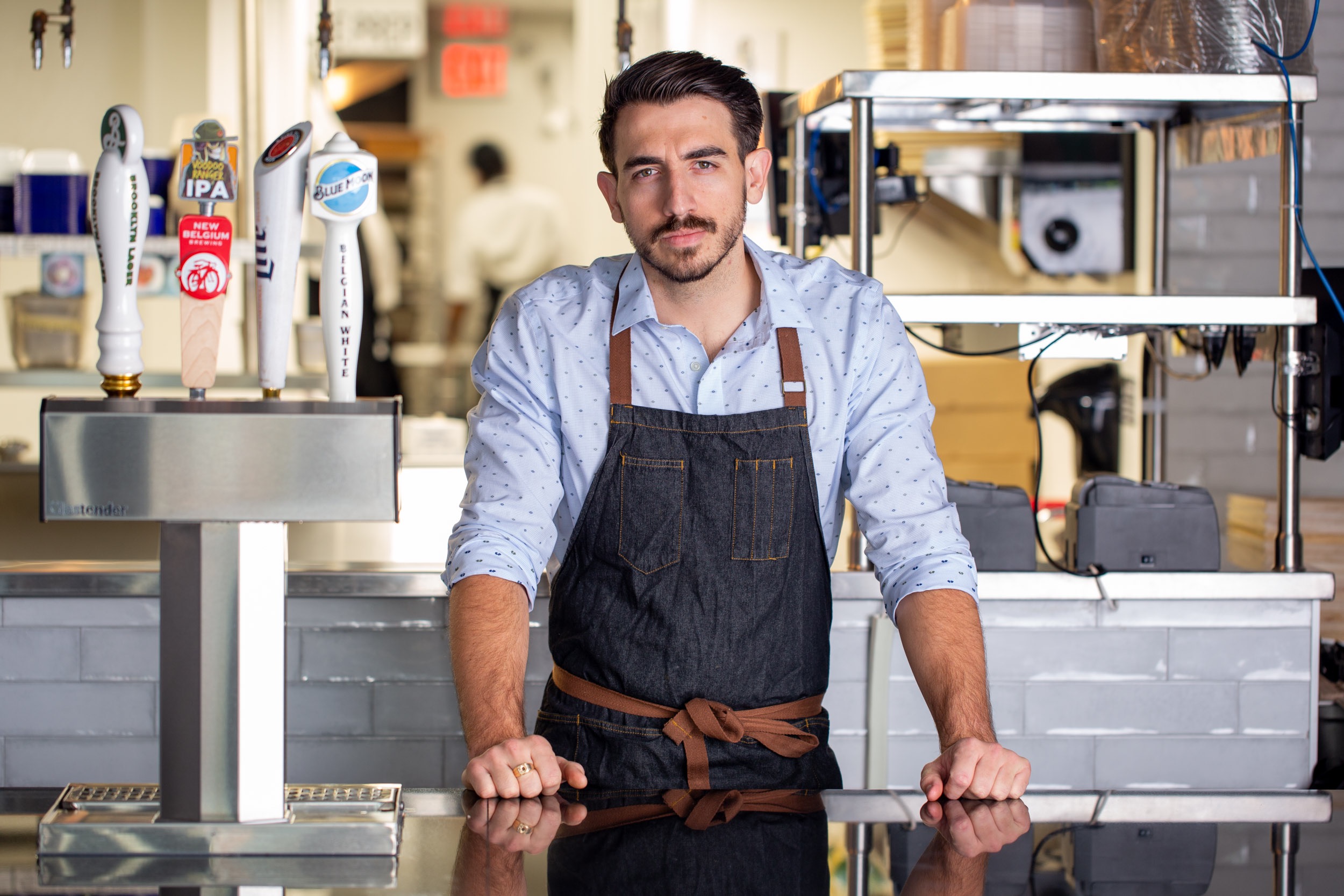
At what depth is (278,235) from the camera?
1031mm

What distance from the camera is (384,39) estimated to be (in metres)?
7.73

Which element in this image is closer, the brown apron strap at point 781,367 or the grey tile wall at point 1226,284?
the brown apron strap at point 781,367

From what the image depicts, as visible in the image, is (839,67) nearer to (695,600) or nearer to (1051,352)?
(1051,352)

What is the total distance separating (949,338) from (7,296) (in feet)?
8.43

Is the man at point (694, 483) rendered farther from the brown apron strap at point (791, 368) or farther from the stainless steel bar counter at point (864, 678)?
the stainless steel bar counter at point (864, 678)

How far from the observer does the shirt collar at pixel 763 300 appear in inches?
72.7

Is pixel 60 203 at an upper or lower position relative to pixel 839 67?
lower

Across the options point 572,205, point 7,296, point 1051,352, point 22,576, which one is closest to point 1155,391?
A: point 1051,352

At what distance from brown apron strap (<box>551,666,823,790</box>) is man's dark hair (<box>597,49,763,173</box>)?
2.30 ft

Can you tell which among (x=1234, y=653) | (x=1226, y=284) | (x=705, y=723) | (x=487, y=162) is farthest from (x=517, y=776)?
(x=487, y=162)

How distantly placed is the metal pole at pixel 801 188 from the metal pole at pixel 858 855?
1.70m

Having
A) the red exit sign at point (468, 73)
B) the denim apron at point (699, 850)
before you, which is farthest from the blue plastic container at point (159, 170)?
the red exit sign at point (468, 73)

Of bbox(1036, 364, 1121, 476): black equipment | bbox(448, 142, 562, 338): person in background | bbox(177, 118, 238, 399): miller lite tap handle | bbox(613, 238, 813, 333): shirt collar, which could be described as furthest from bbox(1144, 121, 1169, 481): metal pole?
bbox(448, 142, 562, 338): person in background

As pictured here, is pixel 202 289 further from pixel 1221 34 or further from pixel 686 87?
pixel 1221 34
